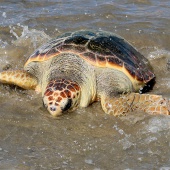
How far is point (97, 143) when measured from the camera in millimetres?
3906

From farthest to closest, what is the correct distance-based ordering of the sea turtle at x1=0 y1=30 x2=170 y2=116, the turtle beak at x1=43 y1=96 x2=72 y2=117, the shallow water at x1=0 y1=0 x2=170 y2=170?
1. the sea turtle at x1=0 y1=30 x2=170 y2=116
2. the turtle beak at x1=43 y1=96 x2=72 y2=117
3. the shallow water at x1=0 y1=0 x2=170 y2=170

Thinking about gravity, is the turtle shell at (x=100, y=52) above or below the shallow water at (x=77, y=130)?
above

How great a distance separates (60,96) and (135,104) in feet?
3.30

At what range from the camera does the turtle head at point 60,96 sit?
4387mm

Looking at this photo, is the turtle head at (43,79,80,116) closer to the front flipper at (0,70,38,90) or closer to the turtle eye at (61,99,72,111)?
the turtle eye at (61,99,72,111)

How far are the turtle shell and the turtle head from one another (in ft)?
2.17

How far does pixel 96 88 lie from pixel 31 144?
5.12 ft

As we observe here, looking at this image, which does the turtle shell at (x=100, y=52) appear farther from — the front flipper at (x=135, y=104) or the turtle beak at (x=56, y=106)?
the turtle beak at (x=56, y=106)

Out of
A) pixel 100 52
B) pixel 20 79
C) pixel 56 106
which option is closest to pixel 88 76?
pixel 100 52

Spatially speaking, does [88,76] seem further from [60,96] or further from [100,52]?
[60,96]

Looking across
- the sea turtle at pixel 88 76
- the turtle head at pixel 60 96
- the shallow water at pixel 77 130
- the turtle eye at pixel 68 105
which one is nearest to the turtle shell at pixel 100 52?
the sea turtle at pixel 88 76

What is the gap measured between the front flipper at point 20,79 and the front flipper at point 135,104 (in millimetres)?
1094

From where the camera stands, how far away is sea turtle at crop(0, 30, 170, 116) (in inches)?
180

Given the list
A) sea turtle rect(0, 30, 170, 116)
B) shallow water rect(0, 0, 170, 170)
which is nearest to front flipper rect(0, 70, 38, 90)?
sea turtle rect(0, 30, 170, 116)
